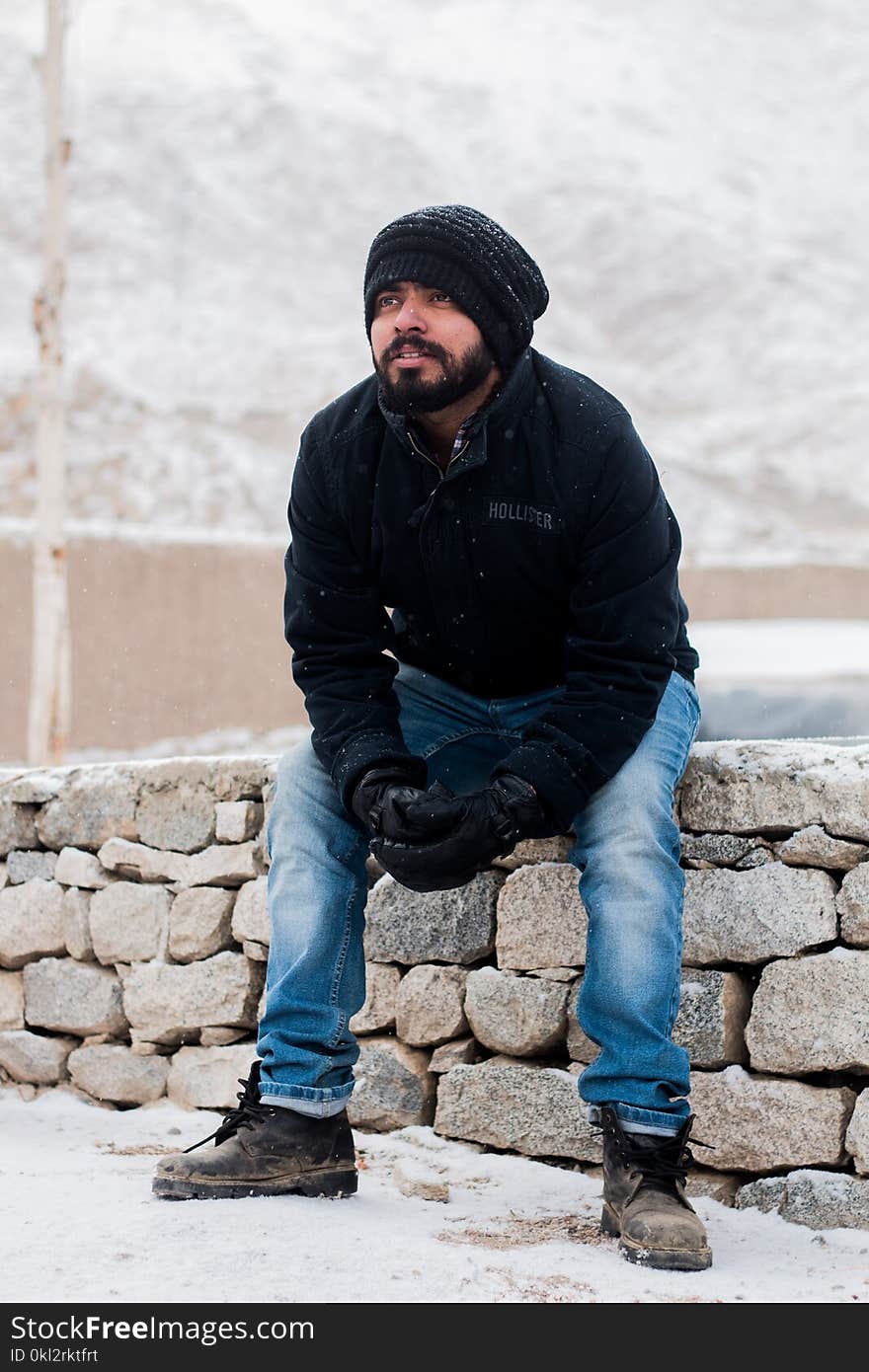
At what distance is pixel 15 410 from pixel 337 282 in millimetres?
14021

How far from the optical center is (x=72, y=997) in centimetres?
341

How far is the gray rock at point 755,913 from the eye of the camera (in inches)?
100

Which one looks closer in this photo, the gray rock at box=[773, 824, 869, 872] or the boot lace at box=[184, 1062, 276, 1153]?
the boot lace at box=[184, 1062, 276, 1153]

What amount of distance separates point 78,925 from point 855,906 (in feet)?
5.83

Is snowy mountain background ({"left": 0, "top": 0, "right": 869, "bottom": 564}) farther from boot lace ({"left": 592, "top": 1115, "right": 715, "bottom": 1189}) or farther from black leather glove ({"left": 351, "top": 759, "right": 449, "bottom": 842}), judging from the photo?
boot lace ({"left": 592, "top": 1115, "right": 715, "bottom": 1189})

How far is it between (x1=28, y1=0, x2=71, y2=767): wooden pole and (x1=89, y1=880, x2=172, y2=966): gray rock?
420 cm

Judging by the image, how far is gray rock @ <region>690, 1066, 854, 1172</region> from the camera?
97.5 inches

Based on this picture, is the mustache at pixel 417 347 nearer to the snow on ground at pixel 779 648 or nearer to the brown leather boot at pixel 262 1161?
the brown leather boot at pixel 262 1161

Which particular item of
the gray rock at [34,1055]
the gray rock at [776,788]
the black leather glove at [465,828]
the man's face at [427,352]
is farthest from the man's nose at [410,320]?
the gray rock at [34,1055]

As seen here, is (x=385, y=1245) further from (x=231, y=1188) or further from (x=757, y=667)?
(x=757, y=667)

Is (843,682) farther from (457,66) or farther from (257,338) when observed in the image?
(457,66)

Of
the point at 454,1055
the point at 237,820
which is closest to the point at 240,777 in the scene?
the point at 237,820

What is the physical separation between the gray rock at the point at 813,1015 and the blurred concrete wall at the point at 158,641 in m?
7.20

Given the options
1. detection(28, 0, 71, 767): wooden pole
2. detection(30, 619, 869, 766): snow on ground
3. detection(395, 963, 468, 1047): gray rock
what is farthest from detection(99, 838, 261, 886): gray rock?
detection(30, 619, 869, 766): snow on ground
